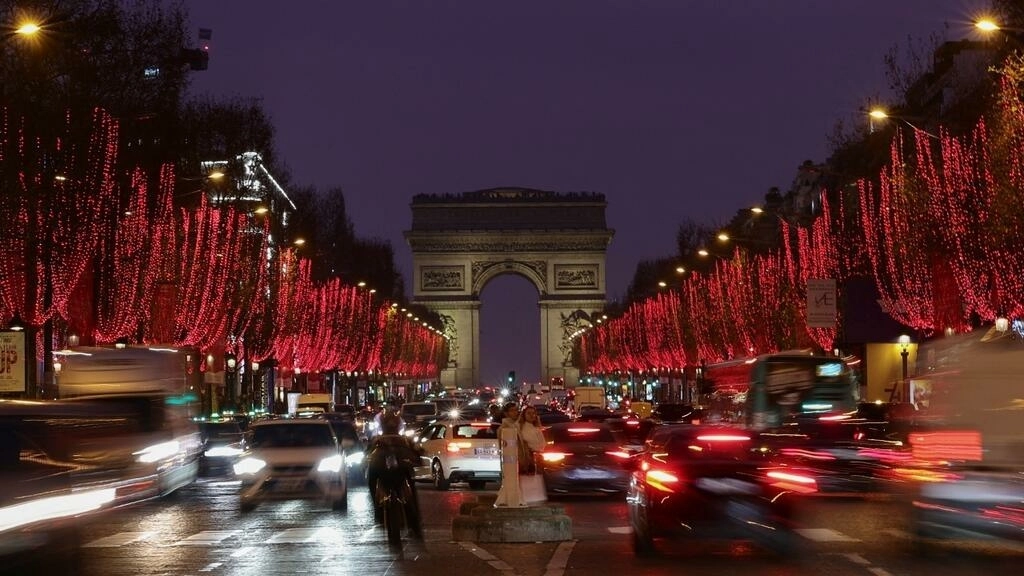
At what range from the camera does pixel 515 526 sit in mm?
21062

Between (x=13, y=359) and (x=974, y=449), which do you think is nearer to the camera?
(x=974, y=449)

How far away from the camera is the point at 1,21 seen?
41.1m

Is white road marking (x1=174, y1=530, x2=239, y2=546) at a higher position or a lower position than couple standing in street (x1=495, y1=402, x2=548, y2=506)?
lower

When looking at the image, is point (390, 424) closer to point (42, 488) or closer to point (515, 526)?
point (515, 526)

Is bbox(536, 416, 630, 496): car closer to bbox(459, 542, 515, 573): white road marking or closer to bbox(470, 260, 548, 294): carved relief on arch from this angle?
bbox(459, 542, 515, 573): white road marking

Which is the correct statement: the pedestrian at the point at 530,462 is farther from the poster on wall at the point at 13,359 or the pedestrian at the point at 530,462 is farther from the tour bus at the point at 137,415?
the poster on wall at the point at 13,359

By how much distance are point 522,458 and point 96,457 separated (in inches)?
255

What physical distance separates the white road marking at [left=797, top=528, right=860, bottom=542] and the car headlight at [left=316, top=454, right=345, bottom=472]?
877 centimetres

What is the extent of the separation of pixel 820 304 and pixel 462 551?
39274 mm

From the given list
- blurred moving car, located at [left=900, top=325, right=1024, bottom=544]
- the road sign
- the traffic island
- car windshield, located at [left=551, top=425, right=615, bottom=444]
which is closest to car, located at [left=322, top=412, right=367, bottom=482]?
car windshield, located at [left=551, top=425, right=615, bottom=444]

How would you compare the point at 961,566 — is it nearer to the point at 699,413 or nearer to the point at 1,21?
the point at 1,21

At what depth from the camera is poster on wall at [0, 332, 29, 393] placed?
41781mm

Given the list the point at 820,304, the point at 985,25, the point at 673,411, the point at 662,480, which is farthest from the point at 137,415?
the point at 673,411

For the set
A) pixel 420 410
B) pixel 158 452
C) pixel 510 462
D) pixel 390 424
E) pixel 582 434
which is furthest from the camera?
pixel 420 410
